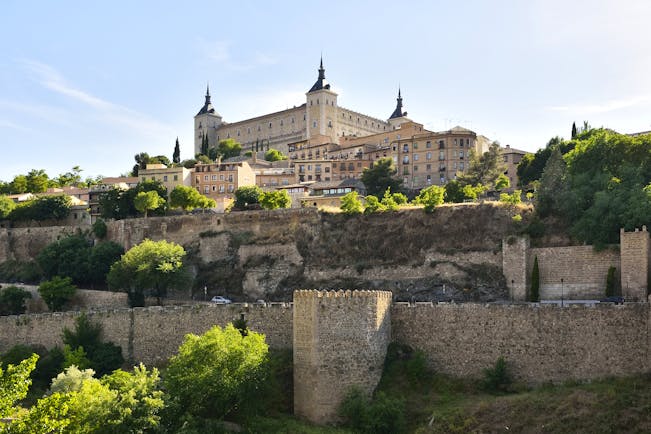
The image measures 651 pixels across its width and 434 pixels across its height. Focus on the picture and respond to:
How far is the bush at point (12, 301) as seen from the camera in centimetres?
6675

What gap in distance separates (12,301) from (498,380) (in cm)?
4226

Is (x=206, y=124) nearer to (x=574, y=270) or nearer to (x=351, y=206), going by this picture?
(x=351, y=206)

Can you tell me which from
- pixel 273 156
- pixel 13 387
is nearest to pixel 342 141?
pixel 273 156

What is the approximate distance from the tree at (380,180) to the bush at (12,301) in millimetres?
32903

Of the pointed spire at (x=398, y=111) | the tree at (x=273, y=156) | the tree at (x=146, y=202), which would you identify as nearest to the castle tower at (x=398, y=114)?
the pointed spire at (x=398, y=111)

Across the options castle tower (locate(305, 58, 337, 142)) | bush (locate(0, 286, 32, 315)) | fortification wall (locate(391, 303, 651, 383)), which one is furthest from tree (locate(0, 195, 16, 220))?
fortification wall (locate(391, 303, 651, 383))

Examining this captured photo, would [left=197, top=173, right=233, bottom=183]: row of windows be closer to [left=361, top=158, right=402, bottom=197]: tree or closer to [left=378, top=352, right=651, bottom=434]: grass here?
[left=361, top=158, right=402, bottom=197]: tree

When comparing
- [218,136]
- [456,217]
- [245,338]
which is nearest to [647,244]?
[456,217]

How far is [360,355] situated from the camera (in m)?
38.8

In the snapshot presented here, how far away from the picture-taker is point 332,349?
38.8 m

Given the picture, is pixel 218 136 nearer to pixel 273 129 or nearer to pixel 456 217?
pixel 273 129

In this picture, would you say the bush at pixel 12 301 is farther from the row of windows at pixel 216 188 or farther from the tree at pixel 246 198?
the row of windows at pixel 216 188

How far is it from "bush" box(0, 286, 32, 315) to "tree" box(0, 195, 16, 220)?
21839 millimetres

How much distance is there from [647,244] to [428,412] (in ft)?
54.2
